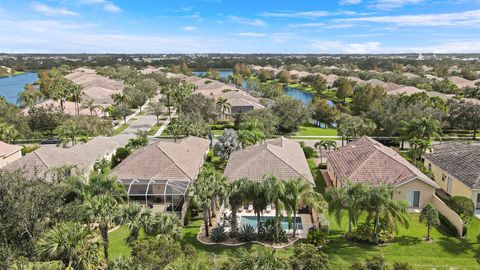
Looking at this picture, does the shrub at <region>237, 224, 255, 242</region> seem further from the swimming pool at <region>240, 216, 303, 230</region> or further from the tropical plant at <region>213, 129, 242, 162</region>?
the tropical plant at <region>213, 129, 242, 162</region>

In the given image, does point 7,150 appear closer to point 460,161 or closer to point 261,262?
point 261,262

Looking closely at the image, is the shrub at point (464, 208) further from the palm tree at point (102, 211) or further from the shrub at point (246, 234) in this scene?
the palm tree at point (102, 211)

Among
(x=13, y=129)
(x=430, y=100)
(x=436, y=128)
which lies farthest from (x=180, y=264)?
(x=430, y=100)

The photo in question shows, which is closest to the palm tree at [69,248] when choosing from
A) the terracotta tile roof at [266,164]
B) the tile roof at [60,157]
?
the tile roof at [60,157]

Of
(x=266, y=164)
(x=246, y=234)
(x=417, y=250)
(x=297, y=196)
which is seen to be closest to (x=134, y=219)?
(x=246, y=234)

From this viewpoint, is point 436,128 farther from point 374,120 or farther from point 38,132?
point 38,132

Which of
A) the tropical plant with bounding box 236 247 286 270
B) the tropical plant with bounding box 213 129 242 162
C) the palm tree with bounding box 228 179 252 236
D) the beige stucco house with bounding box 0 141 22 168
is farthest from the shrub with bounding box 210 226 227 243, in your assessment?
the beige stucco house with bounding box 0 141 22 168
